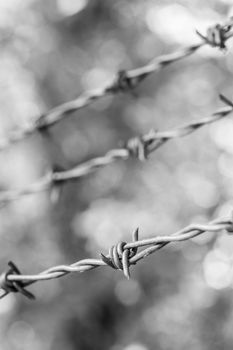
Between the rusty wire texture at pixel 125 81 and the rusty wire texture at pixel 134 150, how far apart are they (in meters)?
0.16

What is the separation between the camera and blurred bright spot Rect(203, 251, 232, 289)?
24.2ft

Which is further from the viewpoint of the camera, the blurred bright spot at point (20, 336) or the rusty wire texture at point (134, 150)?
the blurred bright spot at point (20, 336)

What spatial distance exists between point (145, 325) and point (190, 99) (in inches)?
120

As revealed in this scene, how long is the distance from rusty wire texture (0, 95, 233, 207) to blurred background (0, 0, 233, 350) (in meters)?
5.02

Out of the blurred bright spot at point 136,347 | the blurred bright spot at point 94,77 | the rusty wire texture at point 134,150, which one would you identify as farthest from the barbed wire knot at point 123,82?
the blurred bright spot at point 94,77

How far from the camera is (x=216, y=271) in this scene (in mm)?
7395

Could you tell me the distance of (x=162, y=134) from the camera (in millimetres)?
1438

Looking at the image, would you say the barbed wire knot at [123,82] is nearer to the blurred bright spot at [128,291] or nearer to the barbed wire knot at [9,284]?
the barbed wire knot at [9,284]

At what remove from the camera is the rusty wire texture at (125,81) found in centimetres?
122

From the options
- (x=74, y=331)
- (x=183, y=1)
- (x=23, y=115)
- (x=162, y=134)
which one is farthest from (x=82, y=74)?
(x=162, y=134)

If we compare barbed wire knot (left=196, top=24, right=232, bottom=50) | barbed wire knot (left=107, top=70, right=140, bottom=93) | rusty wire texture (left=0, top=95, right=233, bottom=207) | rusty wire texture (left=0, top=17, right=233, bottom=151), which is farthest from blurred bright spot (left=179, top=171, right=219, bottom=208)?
barbed wire knot (left=196, top=24, right=232, bottom=50)

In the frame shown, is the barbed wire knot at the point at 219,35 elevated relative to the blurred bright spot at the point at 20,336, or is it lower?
lower

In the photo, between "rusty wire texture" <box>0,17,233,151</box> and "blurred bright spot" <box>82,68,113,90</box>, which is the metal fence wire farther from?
"blurred bright spot" <box>82,68,113,90</box>

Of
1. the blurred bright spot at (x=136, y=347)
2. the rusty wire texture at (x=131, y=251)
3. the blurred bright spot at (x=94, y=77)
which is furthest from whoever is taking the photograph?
the blurred bright spot at (x=94, y=77)
